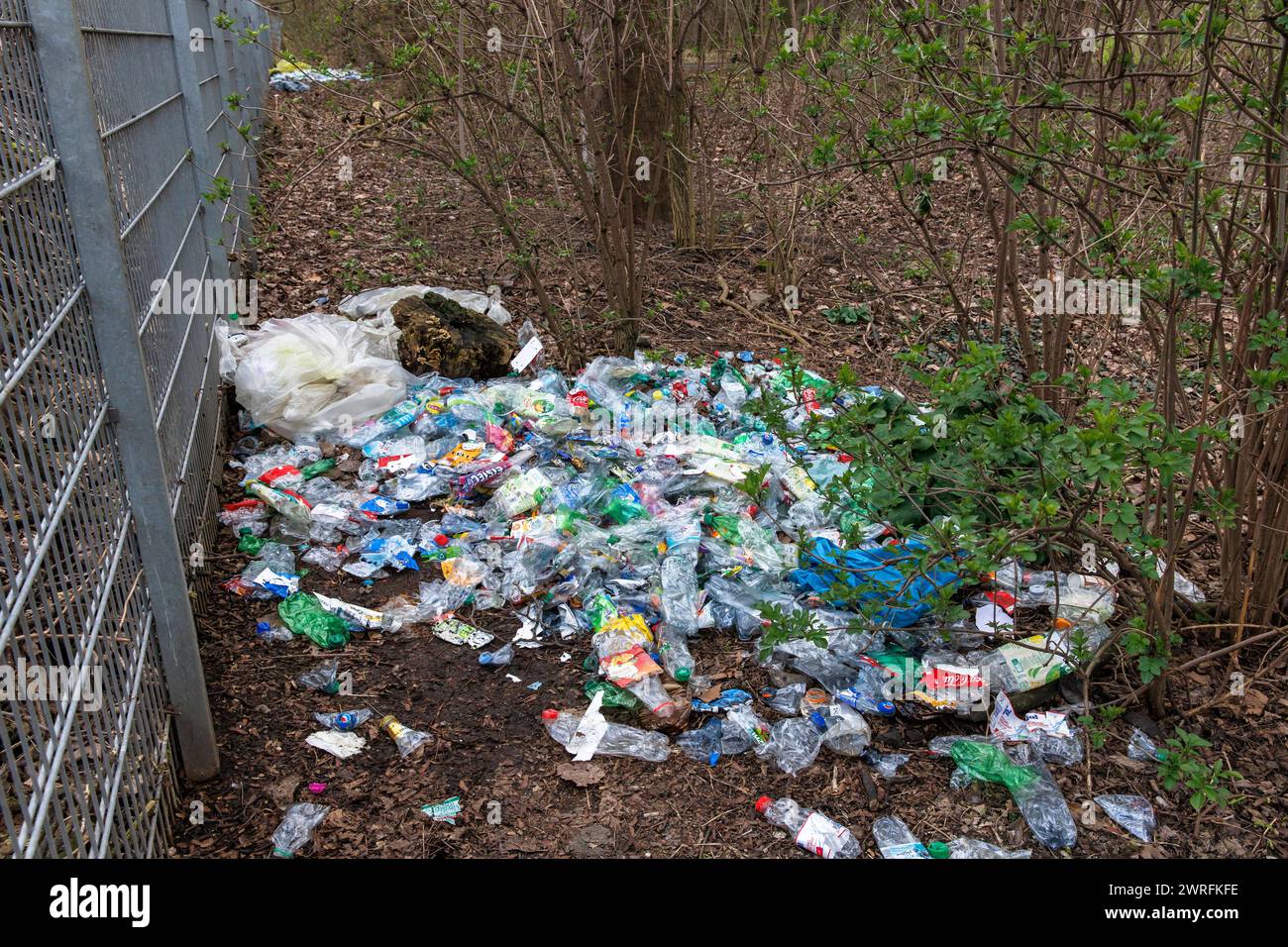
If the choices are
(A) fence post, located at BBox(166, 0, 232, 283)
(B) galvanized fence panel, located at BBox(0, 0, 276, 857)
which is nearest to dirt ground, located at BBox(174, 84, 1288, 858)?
(B) galvanized fence panel, located at BBox(0, 0, 276, 857)

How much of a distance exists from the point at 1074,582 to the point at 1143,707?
59cm

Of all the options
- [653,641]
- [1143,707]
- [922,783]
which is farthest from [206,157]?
[1143,707]

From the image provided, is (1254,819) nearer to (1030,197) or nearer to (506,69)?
(1030,197)

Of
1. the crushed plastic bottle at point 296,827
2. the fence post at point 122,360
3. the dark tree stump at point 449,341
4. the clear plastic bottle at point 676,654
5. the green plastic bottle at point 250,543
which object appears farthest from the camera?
the dark tree stump at point 449,341

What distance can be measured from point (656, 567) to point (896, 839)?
1.48 meters

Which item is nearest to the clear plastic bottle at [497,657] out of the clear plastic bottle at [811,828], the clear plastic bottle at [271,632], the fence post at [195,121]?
the clear plastic bottle at [271,632]

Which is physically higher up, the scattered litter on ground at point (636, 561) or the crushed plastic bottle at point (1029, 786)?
the scattered litter on ground at point (636, 561)

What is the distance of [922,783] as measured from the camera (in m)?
2.97

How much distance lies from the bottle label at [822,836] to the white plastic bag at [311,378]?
343 cm

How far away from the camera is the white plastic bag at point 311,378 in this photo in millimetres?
5152

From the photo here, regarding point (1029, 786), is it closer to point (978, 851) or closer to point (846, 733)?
point (978, 851)

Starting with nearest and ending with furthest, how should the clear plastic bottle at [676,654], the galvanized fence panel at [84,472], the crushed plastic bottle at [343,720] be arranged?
the galvanized fence panel at [84,472]
the crushed plastic bottle at [343,720]
the clear plastic bottle at [676,654]

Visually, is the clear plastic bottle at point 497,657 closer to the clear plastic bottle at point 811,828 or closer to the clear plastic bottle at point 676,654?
the clear plastic bottle at point 676,654

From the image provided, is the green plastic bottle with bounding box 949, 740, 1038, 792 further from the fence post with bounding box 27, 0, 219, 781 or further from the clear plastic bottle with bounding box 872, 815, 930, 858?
the fence post with bounding box 27, 0, 219, 781
